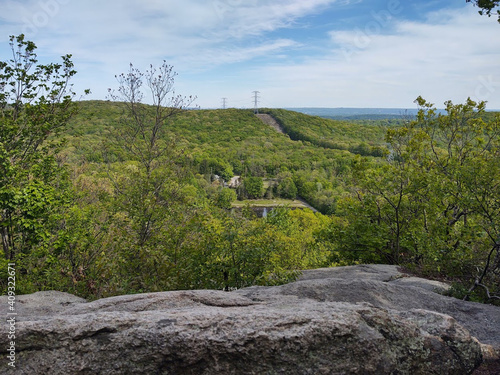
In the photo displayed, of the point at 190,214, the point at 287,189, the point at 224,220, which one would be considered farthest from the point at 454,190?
the point at 287,189

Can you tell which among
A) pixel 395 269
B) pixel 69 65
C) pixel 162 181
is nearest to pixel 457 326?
pixel 395 269

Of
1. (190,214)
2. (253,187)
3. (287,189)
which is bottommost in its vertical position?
(287,189)

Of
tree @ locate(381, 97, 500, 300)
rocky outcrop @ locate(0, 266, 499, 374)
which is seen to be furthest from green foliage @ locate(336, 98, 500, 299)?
rocky outcrop @ locate(0, 266, 499, 374)

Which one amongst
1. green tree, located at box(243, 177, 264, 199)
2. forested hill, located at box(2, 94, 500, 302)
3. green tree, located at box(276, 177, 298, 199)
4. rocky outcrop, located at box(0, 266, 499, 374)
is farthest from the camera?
green tree, located at box(276, 177, 298, 199)

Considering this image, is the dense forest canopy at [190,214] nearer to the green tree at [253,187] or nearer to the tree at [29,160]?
the tree at [29,160]

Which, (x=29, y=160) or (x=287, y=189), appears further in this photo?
(x=287, y=189)

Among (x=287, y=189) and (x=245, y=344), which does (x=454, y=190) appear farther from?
(x=287, y=189)

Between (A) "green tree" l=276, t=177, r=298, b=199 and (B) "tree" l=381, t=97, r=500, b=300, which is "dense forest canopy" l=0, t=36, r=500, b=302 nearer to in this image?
(B) "tree" l=381, t=97, r=500, b=300

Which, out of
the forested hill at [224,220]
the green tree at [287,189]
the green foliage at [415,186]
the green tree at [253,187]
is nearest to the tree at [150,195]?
the forested hill at [224,220]

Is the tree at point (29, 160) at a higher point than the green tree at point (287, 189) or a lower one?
higher

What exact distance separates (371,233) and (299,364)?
10.4 meters

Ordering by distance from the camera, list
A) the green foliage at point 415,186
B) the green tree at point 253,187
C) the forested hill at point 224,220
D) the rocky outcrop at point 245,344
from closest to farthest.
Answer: the rocky outcrop at point 245,344
the forested hill at point 224,220
the green foliage at point 415,186
the green tree at point 253,187

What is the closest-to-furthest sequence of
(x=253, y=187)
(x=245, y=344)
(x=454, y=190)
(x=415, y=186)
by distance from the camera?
1. (x=245, y=344)
2. (x=454, y=190)
3. (x=415, y=186)
4. (x=253, y=187)

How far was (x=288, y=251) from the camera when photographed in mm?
9875
